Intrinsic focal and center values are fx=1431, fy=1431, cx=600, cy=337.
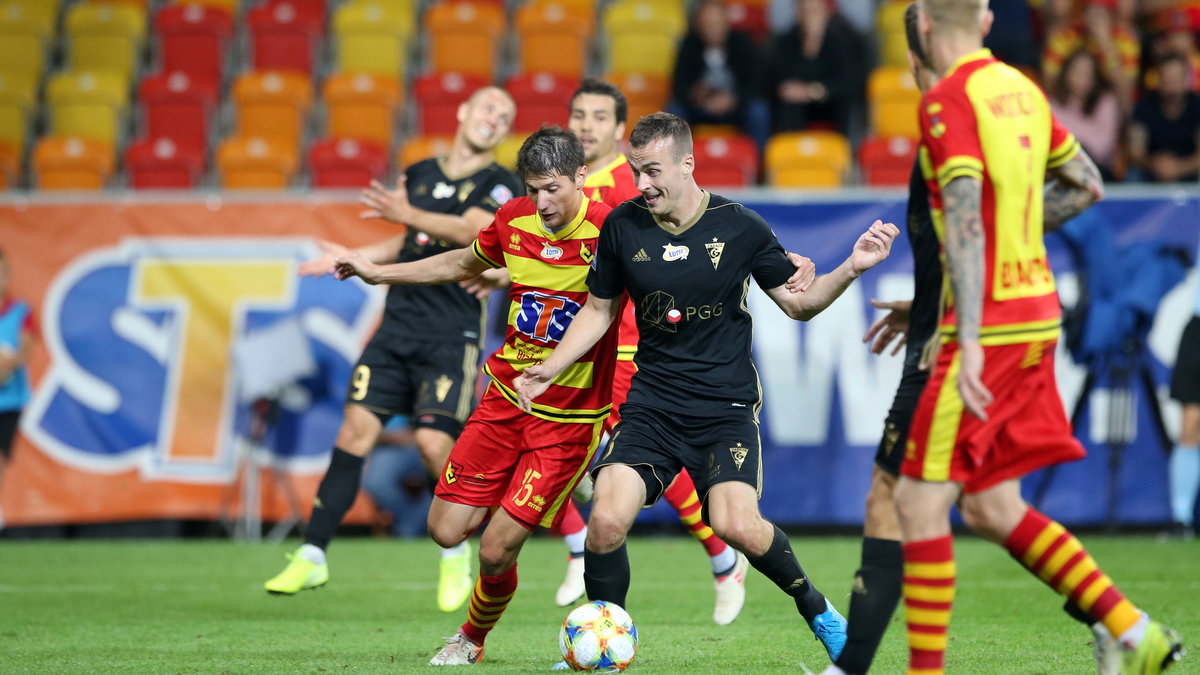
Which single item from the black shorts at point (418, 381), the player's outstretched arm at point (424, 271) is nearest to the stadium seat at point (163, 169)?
the black shorts at point (418, 381)

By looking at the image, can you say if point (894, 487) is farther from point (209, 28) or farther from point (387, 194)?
point (209, 28)

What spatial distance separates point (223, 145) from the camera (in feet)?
45.7

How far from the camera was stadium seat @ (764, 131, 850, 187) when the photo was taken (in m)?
12.9

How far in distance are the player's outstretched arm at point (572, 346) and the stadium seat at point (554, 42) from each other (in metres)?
9.64

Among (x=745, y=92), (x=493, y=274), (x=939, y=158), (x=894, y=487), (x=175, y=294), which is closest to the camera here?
(x=939, y=158)

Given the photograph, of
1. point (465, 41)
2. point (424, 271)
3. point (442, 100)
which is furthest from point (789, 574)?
point (465, 41)

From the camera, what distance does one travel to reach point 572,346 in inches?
219

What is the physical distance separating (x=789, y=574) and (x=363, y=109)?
10231mm

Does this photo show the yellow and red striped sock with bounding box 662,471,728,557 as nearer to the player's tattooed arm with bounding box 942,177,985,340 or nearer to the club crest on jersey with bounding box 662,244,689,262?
the club crest on jersey with bounding box 662,244,689,262

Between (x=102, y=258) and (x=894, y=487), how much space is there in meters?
9.01

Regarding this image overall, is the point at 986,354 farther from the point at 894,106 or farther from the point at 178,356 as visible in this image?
the point at 894,106

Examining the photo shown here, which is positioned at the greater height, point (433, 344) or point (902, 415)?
point (902, 415)

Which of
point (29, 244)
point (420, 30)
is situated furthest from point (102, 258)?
point (420, 30)

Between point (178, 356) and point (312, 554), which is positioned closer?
point (312, 554)
